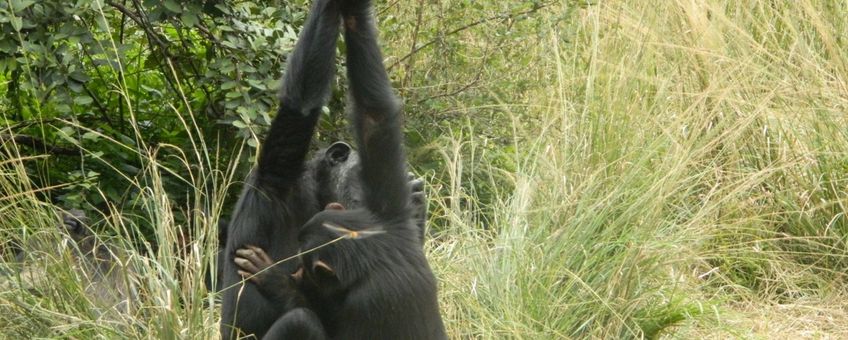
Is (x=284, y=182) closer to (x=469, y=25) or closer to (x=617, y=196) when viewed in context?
(x=617, y=196)

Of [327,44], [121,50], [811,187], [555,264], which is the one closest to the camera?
[327,44]

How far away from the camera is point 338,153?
511 cm

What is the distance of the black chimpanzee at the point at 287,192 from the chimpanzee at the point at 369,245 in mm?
70

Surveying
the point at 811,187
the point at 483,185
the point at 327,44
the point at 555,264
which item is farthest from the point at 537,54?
the point at 327,44

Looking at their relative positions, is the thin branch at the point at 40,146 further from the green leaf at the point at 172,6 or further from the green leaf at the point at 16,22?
the green leaf at the point at 16,22

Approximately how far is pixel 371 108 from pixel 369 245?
474 mm

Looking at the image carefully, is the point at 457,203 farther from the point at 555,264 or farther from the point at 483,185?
the point at 483,185

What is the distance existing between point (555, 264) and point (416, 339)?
954 mm

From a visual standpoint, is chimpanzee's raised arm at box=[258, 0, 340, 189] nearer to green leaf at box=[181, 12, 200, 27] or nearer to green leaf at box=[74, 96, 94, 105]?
green leaf at box=[181, 12, 200, 27]

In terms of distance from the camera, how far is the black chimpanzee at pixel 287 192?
167 inches

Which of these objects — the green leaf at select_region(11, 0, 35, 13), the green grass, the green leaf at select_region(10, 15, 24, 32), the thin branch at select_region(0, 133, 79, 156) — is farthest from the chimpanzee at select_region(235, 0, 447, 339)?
the thin branch at select_region(0, 133, 79, 156)

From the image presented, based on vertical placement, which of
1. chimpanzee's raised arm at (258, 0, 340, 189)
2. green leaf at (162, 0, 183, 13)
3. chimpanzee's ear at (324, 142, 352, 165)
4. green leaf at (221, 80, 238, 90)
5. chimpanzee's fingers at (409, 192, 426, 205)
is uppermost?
green leaf at (162, 0, 183, 13)

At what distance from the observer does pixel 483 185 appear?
6.84 meters

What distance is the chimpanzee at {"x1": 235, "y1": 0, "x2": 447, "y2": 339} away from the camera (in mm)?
4230
